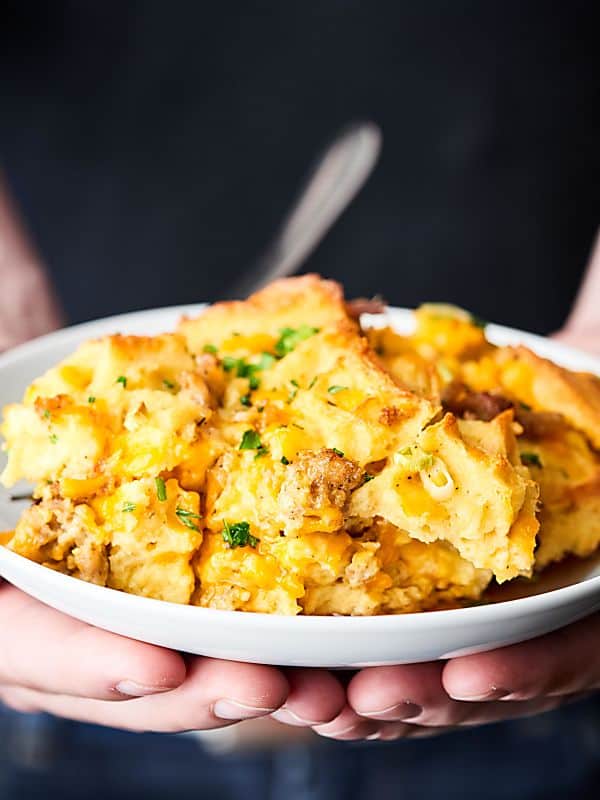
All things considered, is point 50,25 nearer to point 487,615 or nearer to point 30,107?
point 30,107

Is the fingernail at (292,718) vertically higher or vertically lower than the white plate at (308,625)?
lower

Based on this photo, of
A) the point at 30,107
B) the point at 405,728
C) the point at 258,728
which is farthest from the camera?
the point at 30,107

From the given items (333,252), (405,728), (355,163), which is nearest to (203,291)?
(333,252)

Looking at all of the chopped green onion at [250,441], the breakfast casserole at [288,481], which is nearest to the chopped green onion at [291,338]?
the breakfast casserole at [288,481]

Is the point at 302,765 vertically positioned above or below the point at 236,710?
below

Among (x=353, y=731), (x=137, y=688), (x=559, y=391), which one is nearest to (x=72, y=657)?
(x=137, y=688)

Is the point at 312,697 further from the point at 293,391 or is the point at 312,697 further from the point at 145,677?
the point at 293,391

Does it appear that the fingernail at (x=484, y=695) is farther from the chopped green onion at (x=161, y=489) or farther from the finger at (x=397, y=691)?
the chopped green onion at (x=161, y=489)
